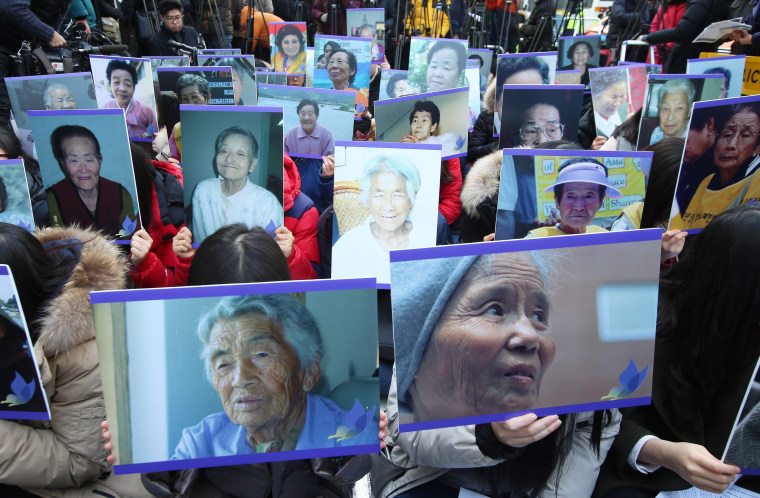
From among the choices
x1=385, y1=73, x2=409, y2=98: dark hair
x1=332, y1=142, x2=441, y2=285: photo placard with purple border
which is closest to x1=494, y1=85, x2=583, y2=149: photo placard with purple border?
x1=332, y1=142, x2=441, y2=285: photo placard with purple border

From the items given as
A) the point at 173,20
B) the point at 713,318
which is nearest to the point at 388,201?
the point at 713,318

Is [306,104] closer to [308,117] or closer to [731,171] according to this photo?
[308,117]

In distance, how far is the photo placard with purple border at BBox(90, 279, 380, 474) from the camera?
48.6 inches

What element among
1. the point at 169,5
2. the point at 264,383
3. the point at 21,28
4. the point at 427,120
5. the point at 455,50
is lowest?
the point at 264,383

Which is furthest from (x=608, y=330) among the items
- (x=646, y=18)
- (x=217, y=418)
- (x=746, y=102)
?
(x=646, y=18)

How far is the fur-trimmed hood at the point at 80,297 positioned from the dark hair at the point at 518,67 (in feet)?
12.3

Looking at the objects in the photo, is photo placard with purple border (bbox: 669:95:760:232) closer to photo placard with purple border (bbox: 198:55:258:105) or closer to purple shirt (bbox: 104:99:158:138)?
photo placard with purple border (bbox: 198:55:258:105)

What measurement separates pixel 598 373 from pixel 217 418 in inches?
34.7

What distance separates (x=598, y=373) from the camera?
1.44 metres

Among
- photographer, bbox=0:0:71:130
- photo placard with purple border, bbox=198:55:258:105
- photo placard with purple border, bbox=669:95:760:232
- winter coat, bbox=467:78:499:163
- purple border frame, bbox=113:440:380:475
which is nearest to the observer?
purple border frame, bbox=113:440:380:475

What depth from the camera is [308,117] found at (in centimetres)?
362

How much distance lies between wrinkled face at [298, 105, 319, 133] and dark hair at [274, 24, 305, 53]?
2979 mm

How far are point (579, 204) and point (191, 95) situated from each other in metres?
2.76

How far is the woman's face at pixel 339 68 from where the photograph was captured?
571 centimetres
